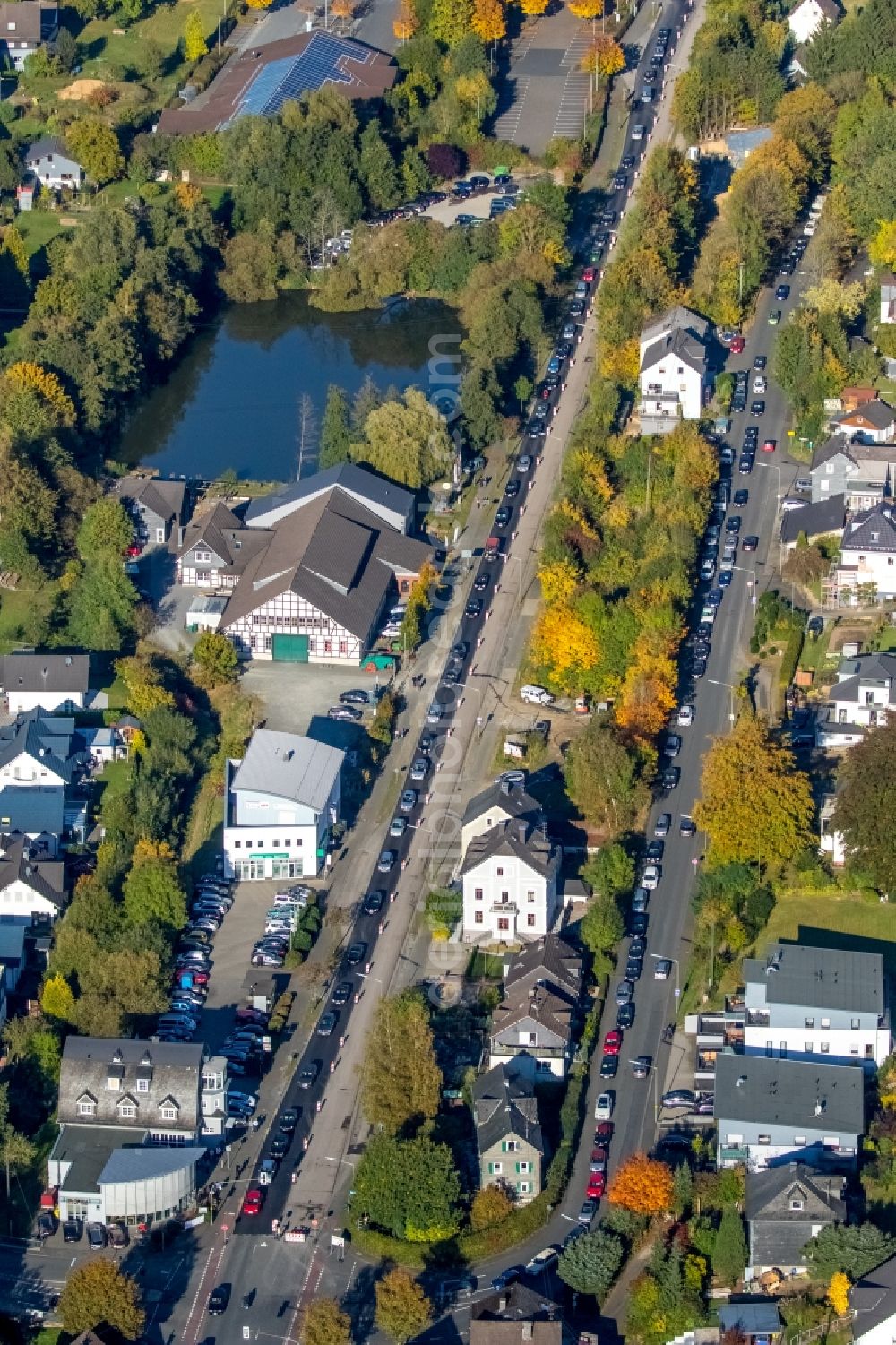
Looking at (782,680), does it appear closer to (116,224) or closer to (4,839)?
(4,839)

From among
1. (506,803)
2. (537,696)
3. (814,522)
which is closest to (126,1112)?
(506,803)

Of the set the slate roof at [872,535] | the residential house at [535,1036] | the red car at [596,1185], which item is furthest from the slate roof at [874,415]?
the red car at [596,1185]

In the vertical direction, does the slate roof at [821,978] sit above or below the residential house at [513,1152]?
above

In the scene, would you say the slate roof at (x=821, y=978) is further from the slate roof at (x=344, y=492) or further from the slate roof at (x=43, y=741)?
the slate roof at (x=344, y=492)

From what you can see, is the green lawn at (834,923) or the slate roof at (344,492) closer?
the green lawn at (834,923)

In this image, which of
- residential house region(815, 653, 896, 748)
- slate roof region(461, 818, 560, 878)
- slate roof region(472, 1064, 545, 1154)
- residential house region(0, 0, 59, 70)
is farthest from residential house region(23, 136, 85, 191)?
slate roof region(472, 1064, 545, 1154)

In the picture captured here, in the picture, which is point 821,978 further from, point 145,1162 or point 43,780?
point 43,780

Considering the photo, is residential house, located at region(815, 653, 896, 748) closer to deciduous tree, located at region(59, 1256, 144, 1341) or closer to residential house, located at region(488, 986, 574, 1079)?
residential house, located at region(488, 986, 574, 1079)

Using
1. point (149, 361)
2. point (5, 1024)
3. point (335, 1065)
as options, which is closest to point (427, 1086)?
point (335, 1065)
